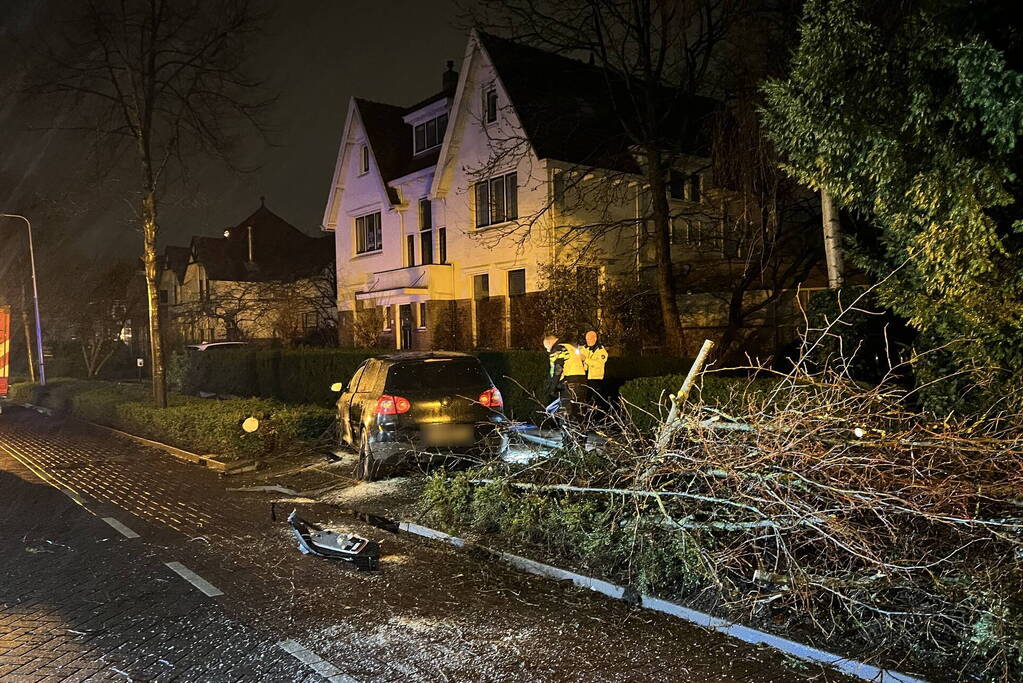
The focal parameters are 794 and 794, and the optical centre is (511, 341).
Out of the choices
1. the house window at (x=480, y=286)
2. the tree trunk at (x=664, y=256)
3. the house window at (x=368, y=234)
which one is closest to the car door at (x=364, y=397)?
the tree trunk at (x=664, y=256)

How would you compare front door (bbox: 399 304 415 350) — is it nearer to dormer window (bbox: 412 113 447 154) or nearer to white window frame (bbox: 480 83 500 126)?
dormer window (bbox: 412 113 447 154)

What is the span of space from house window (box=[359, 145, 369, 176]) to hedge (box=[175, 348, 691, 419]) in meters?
9.25

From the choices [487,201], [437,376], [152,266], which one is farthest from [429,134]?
[437,376]

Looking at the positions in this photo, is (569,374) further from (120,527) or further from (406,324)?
(406,324)

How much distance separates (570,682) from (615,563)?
1.81 meters

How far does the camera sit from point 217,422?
12.9 meters

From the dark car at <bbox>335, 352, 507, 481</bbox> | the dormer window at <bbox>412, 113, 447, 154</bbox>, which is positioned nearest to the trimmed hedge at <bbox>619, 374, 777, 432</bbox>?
the dark car at <bbox>335, 352, 507, 481</bbox>

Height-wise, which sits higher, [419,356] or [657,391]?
[419,356]

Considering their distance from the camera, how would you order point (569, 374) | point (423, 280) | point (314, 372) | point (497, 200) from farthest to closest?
point (423, 280) → point (497, 200) → point (314, 372) → point (569, 374)

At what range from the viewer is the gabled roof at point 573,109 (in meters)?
18.9

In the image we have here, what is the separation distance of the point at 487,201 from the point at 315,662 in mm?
20772

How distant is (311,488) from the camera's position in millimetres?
9977

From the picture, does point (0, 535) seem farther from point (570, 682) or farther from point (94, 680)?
point (570, 682)

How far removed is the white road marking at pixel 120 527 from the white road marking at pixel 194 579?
1320 millimetres
